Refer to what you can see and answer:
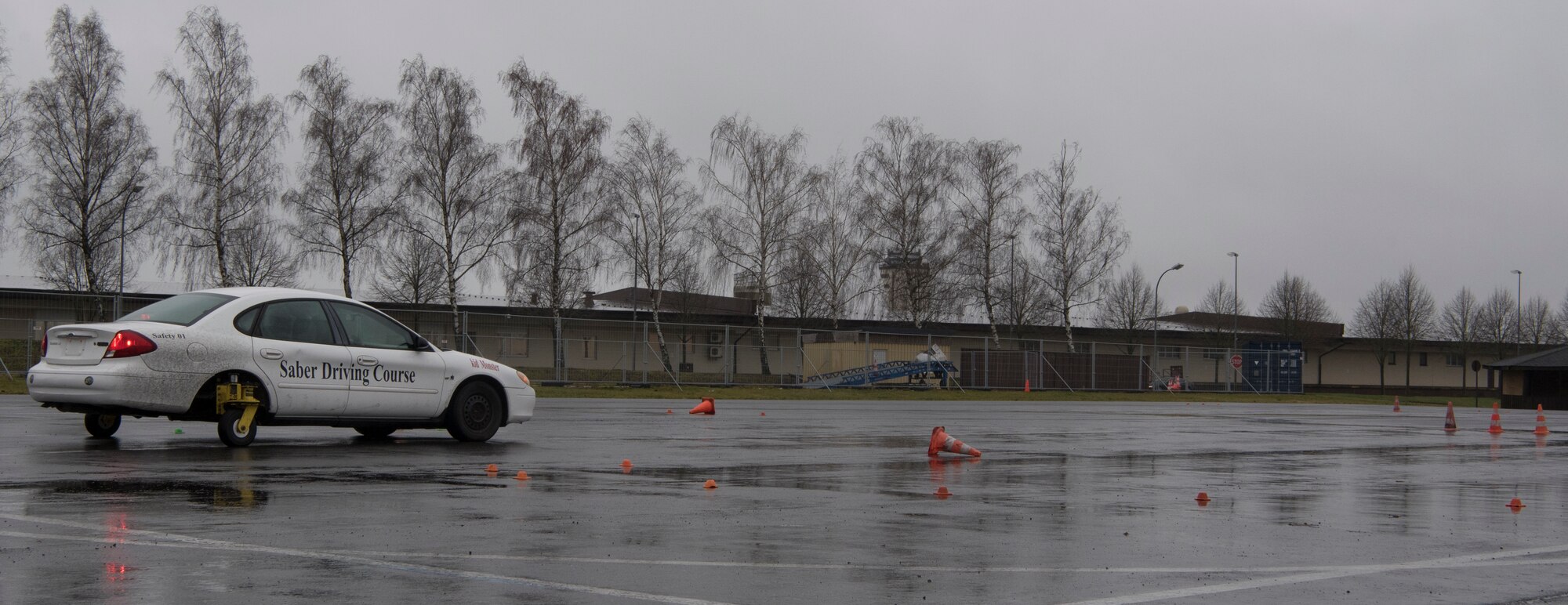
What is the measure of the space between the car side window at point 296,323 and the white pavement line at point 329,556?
5.17 meters

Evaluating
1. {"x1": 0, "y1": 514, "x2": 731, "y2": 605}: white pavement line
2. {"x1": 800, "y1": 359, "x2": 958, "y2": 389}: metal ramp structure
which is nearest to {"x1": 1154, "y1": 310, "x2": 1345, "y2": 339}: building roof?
{"x1": 800, "y1": 359, "x2": 958, "y2": 389}: metal ramp structure

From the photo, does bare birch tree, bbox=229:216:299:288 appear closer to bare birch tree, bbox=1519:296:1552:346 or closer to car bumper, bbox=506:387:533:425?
car bumper, bbox=506:387:533:425

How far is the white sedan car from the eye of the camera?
11.1 metres

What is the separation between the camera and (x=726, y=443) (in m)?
15.1

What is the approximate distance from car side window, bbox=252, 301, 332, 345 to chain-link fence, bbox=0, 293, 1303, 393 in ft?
66.6

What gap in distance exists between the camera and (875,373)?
48.5 meters

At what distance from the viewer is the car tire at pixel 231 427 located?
38.5 ft

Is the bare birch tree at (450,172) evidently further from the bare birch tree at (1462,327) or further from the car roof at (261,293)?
the bare birch tree at (1462,327)

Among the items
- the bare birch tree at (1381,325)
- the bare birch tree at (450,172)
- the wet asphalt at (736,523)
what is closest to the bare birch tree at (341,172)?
the bare birch tree at (450,172)

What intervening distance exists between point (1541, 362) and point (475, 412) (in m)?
59.2

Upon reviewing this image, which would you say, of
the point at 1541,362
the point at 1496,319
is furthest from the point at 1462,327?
the point at 1541,362

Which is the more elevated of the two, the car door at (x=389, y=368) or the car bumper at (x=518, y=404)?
the car door at (x=389, y=368)

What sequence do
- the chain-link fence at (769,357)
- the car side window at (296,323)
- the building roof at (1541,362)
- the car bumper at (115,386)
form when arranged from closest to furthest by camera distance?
the car bumper at (115,386), the car side window at (296,323), the chain-link fence at (769,357), the building roof at (1541,362)

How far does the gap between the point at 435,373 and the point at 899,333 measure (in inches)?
1486
